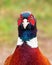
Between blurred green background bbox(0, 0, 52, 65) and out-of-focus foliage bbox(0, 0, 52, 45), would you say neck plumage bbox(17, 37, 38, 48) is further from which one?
out-of-focus foliage bbox(0, 0, 52, 45)

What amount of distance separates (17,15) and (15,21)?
13.5 inches

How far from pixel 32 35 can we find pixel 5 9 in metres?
5.50

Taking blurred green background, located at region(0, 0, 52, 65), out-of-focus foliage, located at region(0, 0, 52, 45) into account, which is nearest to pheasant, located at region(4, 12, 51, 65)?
blurred green background, located at region(0, 0, 52, 65)

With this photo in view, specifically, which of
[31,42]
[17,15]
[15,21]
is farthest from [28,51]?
[17,15]

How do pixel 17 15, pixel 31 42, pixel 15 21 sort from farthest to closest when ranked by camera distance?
pixel 17 15 → pixel 15 21 → pixel 31 42

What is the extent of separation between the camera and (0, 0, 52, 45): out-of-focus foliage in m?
8.55

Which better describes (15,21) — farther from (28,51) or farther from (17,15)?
(28,51)

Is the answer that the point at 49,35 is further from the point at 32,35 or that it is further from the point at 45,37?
the point at 32,35

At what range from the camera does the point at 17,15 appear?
9.48 m

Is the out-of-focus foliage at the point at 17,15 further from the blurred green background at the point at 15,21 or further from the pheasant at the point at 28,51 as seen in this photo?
the pheasant at the point at 28,51

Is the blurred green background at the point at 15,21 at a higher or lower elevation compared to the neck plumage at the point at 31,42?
lower

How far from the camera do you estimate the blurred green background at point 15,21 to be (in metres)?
7.98

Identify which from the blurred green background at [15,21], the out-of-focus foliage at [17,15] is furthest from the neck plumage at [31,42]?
the out-of-focus foliage at [17,15]

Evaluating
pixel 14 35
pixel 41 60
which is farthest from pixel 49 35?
pixel 41 60
